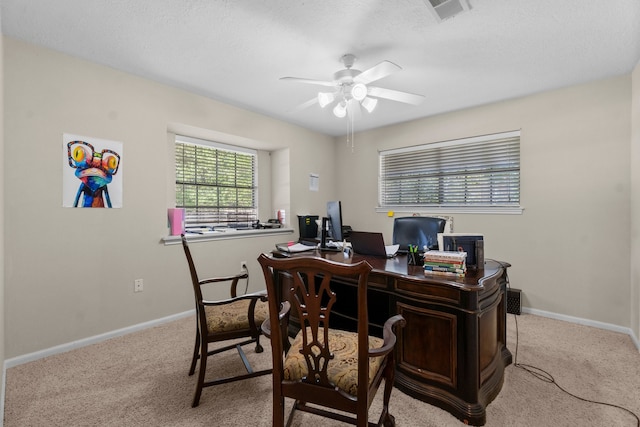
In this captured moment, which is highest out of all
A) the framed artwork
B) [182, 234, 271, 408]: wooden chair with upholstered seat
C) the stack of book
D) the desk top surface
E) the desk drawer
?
the framed artwork

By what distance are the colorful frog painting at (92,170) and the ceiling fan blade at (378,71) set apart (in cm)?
229

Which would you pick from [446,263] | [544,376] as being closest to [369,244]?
[446,263]

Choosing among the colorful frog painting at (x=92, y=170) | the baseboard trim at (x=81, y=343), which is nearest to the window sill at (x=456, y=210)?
the baseboard trim at (x=81, y=343)

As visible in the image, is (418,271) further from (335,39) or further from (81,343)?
Result: (81,343)

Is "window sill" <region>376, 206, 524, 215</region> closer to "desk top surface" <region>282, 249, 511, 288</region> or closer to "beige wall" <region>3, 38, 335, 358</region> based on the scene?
"desk top surface" <region>282, 249, 511, 288</region>

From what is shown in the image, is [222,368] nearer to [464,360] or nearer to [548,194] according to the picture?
[464,360]

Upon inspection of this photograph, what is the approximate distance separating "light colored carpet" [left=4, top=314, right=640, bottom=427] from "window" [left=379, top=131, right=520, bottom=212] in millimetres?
1723

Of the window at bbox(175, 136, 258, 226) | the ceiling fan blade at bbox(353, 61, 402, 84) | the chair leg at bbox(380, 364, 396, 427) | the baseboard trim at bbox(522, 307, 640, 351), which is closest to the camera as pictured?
the chair leg at bbox(380, 364, 396, 427)

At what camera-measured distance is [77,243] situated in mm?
2564

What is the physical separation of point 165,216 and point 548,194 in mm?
4125

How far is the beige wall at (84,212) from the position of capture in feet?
7.53

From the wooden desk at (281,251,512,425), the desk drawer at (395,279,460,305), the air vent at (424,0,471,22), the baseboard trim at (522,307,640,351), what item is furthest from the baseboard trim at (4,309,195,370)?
the baseboard trim at (522,307,640,351)

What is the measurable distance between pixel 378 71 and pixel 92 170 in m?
2.55

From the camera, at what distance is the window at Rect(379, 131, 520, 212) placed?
3588mm
